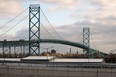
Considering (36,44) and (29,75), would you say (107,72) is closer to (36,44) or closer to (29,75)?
(29,75)

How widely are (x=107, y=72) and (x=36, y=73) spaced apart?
8767 millimetres

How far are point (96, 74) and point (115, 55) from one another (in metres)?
46.8

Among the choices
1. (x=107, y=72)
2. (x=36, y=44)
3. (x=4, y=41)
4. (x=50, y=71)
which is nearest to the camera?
(x=107, y=72)

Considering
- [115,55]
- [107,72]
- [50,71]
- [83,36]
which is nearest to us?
[107,72]

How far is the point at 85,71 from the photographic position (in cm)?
3809

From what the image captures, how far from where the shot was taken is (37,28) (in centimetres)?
10538

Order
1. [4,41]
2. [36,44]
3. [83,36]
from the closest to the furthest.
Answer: [36,44], [4,41], [83,36]

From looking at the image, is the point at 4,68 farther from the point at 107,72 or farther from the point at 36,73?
the point at 107,72

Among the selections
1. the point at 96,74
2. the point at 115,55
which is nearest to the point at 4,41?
the point at 115,55

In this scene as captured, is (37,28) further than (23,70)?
Yes

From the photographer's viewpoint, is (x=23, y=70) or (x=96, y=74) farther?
(x=23, y=70)

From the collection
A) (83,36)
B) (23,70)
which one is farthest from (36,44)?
(23,70)

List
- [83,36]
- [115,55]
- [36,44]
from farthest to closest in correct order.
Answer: [83,36], [36,44], [115,55]

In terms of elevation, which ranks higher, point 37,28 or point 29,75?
point 37,28
